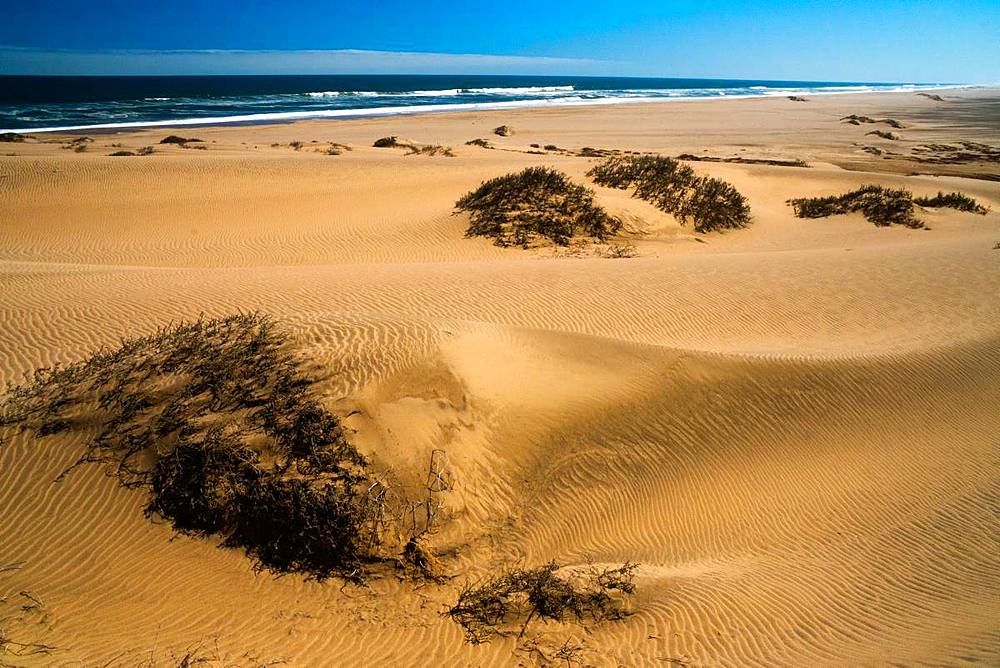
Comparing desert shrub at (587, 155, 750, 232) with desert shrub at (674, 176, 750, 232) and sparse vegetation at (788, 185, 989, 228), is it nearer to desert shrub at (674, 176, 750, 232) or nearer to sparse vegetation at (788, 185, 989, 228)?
desert shrub at (674, 176, 750, 232)

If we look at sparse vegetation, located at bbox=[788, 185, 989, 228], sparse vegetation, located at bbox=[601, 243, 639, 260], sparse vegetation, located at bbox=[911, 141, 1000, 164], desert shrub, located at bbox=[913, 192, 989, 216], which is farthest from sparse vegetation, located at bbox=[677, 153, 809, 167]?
sparse vegetation, located at bbox=[601, 243, 639, 260]

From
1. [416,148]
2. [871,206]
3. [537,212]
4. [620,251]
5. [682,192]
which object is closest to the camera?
[620,251]

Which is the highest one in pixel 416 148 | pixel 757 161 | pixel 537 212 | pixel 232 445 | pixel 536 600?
pixel 416 148

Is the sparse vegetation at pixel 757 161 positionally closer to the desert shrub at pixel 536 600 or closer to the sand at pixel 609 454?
the sand at pixel 609 454

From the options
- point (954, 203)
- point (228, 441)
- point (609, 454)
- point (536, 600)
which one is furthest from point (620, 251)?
point (954, 203)

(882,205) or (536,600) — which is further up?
(882,205)

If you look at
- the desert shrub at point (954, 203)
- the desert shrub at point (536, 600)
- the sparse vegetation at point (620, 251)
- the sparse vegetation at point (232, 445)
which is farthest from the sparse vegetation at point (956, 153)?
the sparse vegetation at point (232, 445)

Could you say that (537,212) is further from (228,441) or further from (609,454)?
(228,441)
